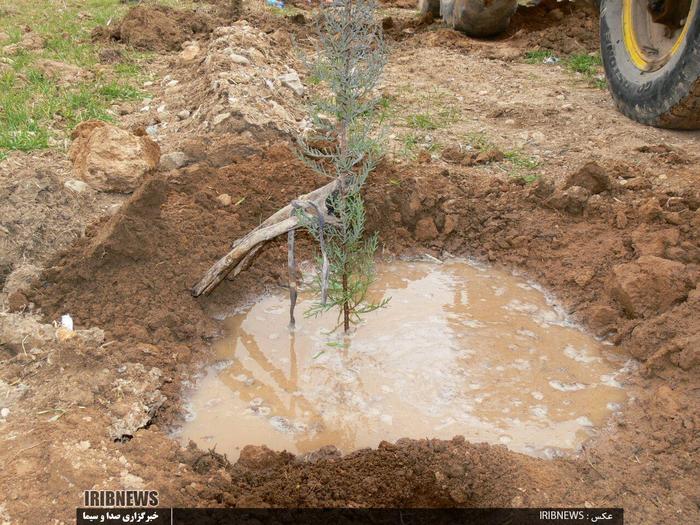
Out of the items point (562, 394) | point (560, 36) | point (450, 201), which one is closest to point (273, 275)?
point (450, 201)

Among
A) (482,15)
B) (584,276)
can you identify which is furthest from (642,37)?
(482,15)

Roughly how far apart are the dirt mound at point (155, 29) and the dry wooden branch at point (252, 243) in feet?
17.7

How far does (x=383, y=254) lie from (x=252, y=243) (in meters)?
1.15

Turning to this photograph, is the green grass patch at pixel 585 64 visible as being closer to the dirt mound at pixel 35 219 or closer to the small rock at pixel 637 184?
the small rock at pixel 637 184

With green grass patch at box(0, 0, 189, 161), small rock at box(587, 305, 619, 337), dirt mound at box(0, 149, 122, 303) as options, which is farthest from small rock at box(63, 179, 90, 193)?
small rock at box(587, 305, 619, 337)

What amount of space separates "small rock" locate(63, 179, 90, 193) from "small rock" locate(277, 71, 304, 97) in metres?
2.53

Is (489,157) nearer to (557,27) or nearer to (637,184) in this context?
(637,184)

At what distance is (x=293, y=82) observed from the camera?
6652mm

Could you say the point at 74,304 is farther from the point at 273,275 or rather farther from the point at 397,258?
the point at 397,258

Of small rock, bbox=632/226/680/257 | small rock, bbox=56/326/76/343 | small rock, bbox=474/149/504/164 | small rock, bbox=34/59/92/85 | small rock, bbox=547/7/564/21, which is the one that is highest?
small rock, bbox=547/7/564/21

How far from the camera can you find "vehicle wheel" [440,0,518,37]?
8.59 m

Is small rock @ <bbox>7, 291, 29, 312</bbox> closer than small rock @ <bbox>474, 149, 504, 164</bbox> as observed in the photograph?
Yes

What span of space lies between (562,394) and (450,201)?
170 cm

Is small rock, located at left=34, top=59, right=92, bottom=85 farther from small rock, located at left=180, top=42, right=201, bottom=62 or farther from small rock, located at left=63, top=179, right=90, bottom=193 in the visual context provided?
small rock, located at left=63, top=179, right=90, bottom=193
